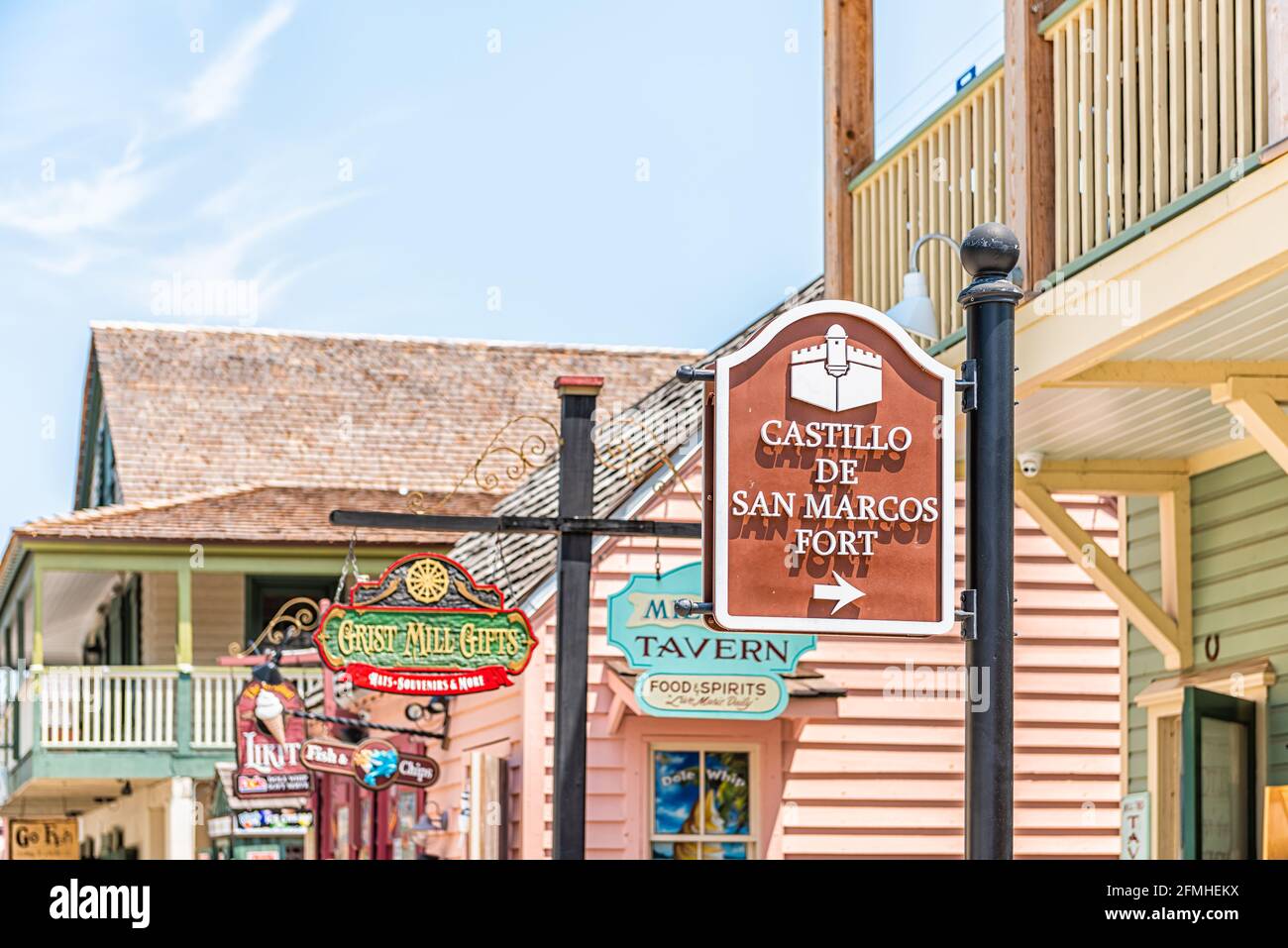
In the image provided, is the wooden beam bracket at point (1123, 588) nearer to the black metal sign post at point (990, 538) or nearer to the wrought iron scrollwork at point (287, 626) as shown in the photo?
the black metal sign post at point (990, 538)

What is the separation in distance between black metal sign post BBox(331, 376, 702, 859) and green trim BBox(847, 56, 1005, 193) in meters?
1.87

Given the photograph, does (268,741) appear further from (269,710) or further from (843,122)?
(843,122)

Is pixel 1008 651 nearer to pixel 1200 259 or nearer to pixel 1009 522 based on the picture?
pixel 1009 522

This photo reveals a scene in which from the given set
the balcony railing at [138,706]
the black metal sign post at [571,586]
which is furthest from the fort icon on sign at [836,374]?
the balcony railing at [138,706]

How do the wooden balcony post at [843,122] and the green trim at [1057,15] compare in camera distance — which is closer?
the green trim at [1057,15]

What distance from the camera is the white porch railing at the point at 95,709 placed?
22.9m

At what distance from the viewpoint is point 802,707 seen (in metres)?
13.2

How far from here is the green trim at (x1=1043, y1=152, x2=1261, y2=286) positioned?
19.6 feet

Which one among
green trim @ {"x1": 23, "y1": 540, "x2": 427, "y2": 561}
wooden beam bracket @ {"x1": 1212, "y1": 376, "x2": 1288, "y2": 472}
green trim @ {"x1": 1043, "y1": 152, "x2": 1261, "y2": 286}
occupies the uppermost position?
green trim @ {"x1": 23, "y1": 540, "x2": 427, "y2": 561}

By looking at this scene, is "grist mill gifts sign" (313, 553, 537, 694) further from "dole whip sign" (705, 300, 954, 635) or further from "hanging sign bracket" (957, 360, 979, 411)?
"hanging sign bracket" (957, 360, 979, 411)

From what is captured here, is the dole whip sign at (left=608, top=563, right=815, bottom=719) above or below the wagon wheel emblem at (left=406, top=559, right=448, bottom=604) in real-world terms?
below

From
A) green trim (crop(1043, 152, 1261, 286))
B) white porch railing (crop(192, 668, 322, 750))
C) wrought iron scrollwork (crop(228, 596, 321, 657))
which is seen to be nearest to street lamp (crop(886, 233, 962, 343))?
green trim (crop(1043, 152, 1261, 286))

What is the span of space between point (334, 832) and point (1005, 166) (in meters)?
14.3
